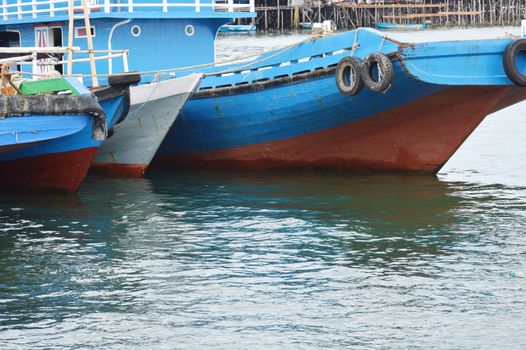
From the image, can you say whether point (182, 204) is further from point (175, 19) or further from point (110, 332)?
point (110, 332)

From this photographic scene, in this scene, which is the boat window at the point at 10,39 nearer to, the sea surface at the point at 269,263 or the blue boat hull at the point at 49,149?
the sea surface at the point at 269,263

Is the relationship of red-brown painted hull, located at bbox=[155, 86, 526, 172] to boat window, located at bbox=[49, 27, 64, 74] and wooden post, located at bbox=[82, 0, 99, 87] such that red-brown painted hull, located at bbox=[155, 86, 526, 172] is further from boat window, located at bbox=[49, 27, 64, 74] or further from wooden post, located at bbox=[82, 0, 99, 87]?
boat window, located at bbox=[49, 27, 64, 74]

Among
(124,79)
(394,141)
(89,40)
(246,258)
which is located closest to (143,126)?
(124,79)

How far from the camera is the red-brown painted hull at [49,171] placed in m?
17.9

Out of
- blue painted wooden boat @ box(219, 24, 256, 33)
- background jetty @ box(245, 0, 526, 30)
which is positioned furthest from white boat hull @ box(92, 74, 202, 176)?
background jetty @ box(245, 0, 526, 30)

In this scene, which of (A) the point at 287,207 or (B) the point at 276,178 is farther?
(B) the point at 276,178

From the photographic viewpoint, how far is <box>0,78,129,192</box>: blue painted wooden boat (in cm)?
1692

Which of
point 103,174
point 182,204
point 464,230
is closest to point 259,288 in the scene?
point 464,230

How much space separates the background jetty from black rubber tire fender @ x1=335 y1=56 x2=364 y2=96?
75827 millimetres

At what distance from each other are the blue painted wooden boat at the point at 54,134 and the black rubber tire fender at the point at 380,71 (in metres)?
4.18

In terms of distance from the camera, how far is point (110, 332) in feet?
36.4

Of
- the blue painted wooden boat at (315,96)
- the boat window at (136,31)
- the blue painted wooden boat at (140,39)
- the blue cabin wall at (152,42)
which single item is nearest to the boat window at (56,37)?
the blue painted wooden boat at (140,39)

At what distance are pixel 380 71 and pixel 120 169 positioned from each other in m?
5.69

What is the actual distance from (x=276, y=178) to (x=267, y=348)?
9.76 meters
